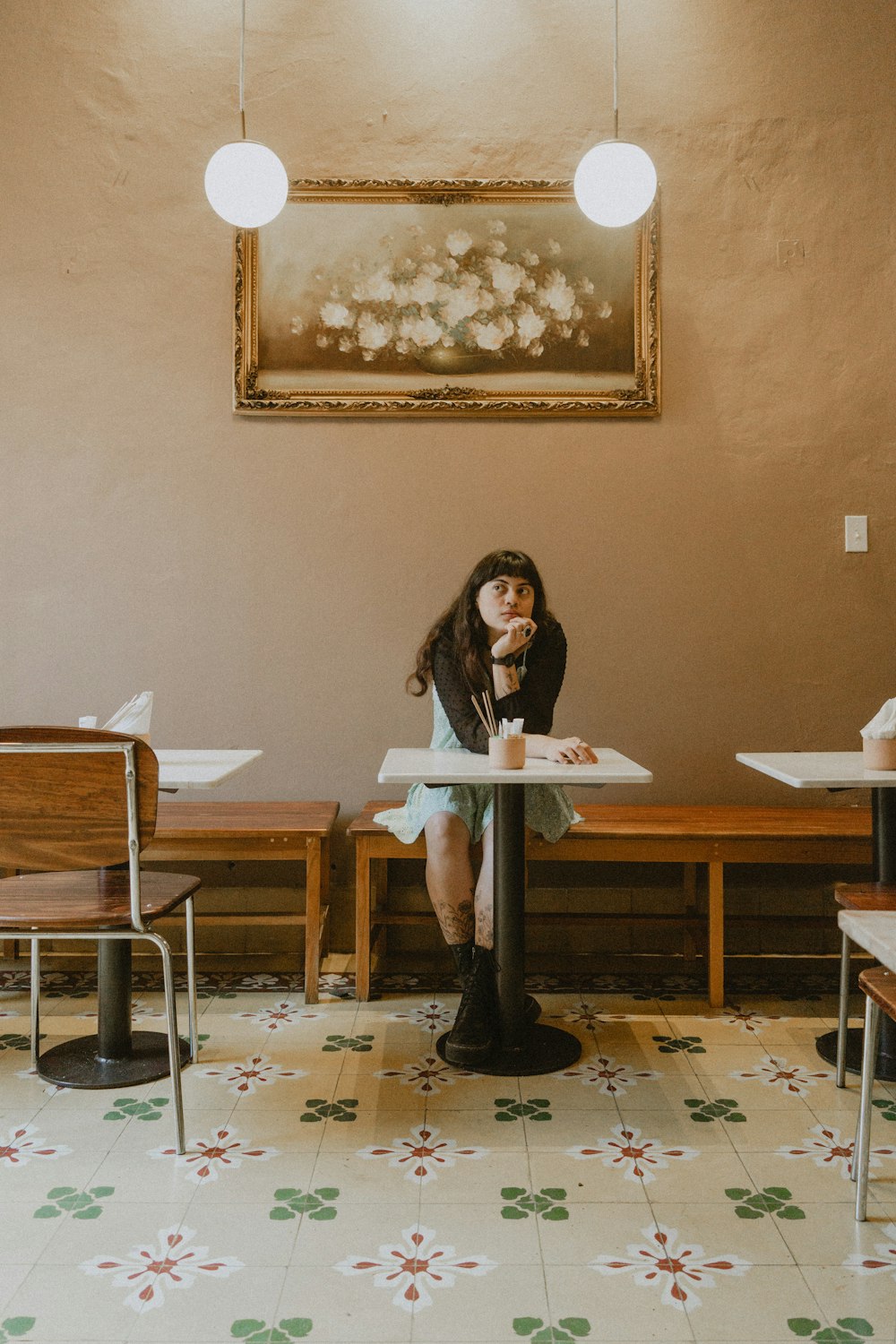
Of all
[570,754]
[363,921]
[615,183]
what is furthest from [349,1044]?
[615,183]

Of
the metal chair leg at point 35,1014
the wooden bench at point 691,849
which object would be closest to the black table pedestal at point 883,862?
the wooden bench at point 691,849

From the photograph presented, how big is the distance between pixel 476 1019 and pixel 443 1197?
25.5 inches

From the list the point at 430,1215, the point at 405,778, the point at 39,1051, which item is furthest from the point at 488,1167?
the point at 39,1051

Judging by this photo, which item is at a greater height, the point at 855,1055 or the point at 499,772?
the point at 499,772

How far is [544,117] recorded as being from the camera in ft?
11.5

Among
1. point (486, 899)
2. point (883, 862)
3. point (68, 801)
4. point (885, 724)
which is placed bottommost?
point (486, 899)

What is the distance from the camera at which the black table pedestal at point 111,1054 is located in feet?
7.96

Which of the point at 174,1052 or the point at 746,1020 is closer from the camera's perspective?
the point at 174,1052

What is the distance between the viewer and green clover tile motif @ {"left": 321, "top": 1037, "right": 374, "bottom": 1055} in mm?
2672

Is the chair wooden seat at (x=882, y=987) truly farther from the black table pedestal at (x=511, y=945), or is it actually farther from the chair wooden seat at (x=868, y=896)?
the black table pedestal at (x=511, y=945)

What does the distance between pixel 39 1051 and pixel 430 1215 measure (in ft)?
4.25

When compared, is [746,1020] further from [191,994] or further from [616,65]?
[616,65]

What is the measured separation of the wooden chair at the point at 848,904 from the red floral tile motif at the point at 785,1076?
65 mm

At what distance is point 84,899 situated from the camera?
7.29 feet
